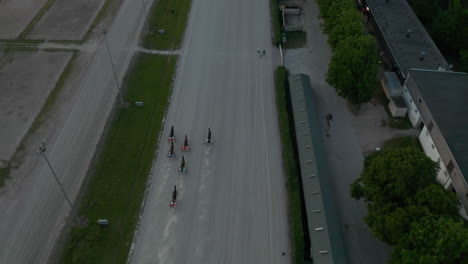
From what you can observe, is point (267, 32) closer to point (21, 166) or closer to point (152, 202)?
point (152, 202)

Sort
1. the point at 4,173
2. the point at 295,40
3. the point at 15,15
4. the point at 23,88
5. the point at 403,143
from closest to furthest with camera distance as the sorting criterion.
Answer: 1. the point at 4,173
2. the point at 403,143
3. the point at 23,88
4. the point at 295,40
5. the point at 15,15

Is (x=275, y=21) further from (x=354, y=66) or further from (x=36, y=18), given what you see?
(x=36, y=18)

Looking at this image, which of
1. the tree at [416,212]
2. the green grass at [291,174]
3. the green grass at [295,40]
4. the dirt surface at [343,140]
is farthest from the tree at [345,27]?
the tree at [416,212]

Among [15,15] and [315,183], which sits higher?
[15,15]

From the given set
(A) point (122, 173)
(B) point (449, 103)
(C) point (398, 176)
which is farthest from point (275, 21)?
(C) point (398, 176)

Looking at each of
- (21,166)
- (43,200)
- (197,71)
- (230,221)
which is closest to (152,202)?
(230,221)
